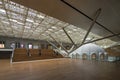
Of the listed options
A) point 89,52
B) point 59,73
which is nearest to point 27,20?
point 59,73

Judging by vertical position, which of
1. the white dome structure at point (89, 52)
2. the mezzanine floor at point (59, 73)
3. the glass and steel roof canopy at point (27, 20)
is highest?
the glass and steel roof canopy at point (27, 20)

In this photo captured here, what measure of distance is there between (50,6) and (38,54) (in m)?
11.7

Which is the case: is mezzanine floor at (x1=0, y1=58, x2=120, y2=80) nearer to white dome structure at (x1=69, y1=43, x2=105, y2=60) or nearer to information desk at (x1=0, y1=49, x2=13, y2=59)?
white dome structure at (x1=69, y1=43, x2=105, y2=60)

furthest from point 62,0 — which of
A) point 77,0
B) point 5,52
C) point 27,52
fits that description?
point 5,52

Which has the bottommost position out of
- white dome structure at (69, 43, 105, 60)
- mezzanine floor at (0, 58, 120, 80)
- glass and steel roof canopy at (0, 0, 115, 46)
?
mezzanine floor at (0, 58, 120, 80)

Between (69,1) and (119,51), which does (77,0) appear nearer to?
(69,1)

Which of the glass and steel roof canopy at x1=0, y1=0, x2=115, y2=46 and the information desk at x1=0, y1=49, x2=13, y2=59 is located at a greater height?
the glass and steel roof canopy at x1=0, y1=0, x2=115, y2=46

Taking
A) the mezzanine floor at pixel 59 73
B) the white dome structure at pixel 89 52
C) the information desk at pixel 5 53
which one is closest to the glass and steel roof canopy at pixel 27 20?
the white dome structure at pixel 89 52

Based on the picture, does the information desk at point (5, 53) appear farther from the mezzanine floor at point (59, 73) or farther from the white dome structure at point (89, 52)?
the mezzanine floor at point (59, 73)

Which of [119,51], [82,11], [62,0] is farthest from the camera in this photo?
[119,51]

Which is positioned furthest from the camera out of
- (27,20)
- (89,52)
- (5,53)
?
(5,53)

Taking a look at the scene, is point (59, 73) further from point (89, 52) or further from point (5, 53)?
point (5, 53)

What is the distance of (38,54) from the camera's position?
14414mm

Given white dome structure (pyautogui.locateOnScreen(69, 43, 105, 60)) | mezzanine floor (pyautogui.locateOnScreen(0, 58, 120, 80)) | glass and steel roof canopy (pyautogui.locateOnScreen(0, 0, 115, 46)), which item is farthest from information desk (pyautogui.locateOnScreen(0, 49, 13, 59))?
mezzanine floor (pyautogui.locateOnScreen(0, 58, 120, 80))
